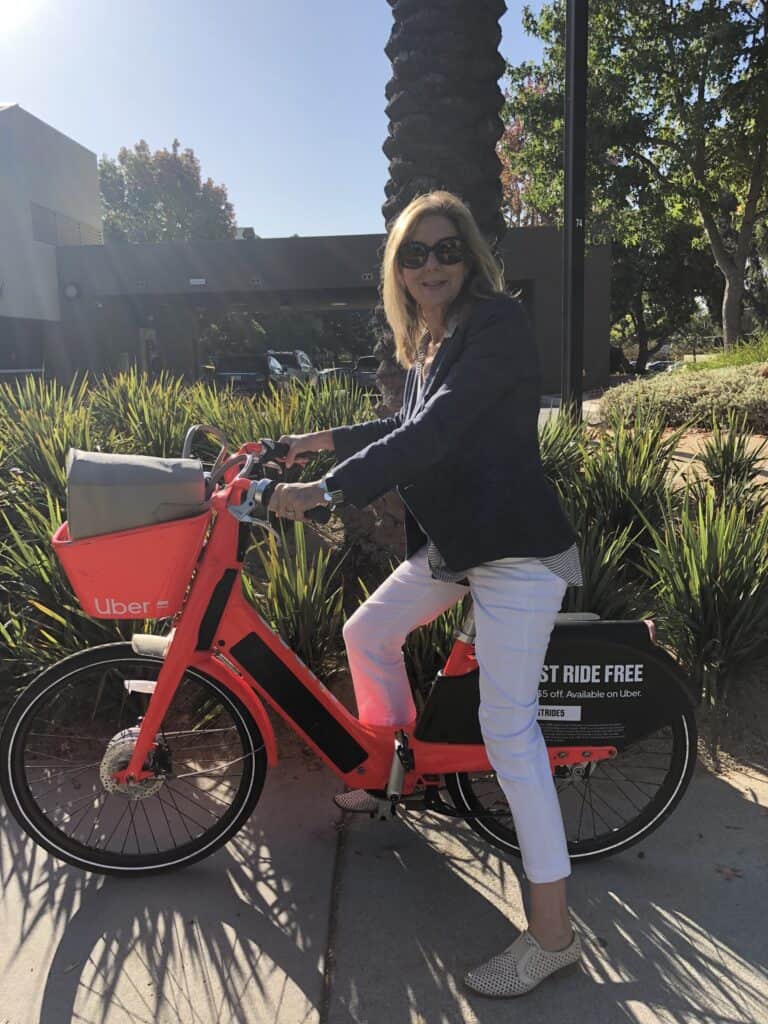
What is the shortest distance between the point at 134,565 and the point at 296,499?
1.77 ft

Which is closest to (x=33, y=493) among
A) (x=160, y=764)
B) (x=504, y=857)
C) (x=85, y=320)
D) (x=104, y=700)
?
(x=104, y=700)

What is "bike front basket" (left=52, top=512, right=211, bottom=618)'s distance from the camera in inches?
85.4

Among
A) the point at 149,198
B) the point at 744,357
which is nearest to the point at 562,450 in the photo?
the point at 744,357

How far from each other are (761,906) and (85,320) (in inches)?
1205

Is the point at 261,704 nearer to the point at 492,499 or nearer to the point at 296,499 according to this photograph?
the point at 296,499

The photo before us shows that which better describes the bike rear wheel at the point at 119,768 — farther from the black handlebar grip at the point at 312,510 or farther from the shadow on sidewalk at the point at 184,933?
the black handlebar grip at the point at 312,510

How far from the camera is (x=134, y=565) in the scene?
7.28 ft

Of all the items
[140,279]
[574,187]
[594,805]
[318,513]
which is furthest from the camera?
[140,279]

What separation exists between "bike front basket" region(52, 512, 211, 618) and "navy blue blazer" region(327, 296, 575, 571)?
0.53 meters

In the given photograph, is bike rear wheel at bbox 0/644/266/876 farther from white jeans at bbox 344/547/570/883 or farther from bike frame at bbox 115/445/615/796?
white jeans at bbox 344/547/570/883

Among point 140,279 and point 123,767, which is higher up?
point 140,279

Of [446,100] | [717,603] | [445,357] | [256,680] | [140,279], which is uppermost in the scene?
[140,279]

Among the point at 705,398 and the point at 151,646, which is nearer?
the point at 151,646

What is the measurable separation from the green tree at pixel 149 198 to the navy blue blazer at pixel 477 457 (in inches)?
2465
